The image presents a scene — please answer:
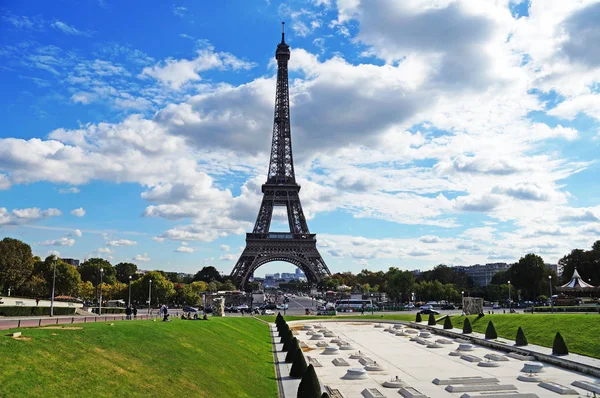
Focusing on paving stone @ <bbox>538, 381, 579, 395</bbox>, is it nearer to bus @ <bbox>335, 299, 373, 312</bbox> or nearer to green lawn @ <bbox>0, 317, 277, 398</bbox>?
green lawn @ <bbox>0, 317, 277, 398</bbox>

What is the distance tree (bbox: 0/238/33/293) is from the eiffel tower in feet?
142

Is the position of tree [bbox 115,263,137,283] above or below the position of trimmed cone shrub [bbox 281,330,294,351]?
above

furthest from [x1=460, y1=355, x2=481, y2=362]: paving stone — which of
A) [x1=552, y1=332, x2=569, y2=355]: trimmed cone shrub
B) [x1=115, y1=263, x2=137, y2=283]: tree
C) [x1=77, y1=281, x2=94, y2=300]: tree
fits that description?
[x1=115, y1=263, x2=137, y2=283]: tree

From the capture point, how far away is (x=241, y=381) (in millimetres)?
24125

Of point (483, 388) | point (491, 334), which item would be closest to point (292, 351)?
point (483, 388)

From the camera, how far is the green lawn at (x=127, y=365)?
48.2 ft

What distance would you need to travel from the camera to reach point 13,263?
8238cm

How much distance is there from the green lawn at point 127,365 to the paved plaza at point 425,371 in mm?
2879

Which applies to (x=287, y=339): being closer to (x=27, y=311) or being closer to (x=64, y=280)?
(x=27, y=311)

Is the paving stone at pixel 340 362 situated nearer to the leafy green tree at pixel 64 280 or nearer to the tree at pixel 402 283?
the leafy green tree at pixel 64 280

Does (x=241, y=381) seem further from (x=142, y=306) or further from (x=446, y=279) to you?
Result: (x=446, y=279)

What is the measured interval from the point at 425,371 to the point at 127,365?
66.2 feet

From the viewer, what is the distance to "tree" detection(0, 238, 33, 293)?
80688 mm

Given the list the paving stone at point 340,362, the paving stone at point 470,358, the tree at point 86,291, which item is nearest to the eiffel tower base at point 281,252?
the tree at point 86,291
